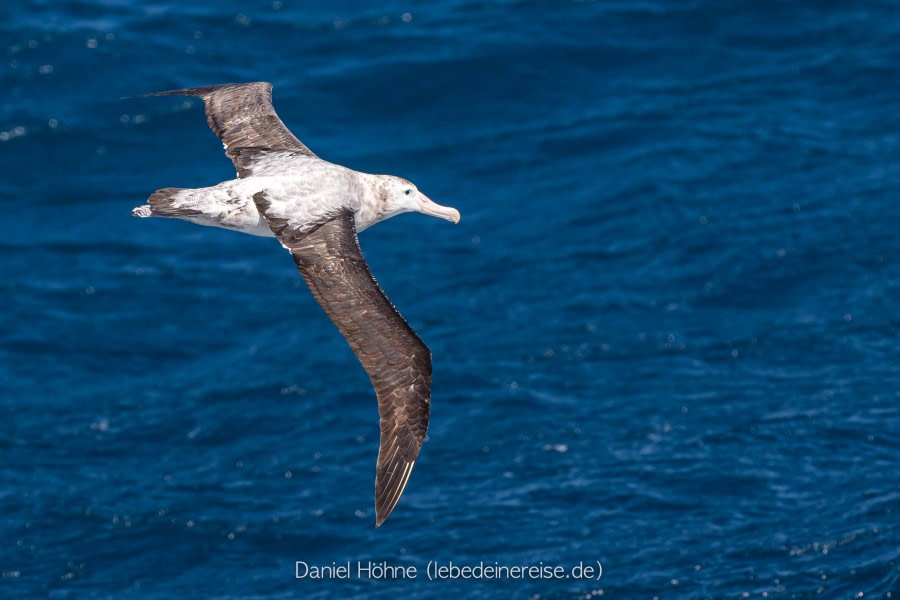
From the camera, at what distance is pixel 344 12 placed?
1050 inches

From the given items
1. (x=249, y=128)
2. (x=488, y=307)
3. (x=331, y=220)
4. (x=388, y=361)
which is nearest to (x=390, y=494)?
(x=388, y=361)

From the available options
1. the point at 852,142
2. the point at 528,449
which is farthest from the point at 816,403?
the point at 852,142

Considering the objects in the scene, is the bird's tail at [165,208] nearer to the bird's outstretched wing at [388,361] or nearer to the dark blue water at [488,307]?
the bird's outstretched wing at [388,361]

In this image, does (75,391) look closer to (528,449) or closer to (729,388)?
(528,449)

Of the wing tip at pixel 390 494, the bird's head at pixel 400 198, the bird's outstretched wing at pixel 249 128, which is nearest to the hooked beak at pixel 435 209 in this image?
the bird's head at pixel 400 198

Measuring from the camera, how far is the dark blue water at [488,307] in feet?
62.7

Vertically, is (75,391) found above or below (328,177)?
below

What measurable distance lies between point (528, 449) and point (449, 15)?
9.81m

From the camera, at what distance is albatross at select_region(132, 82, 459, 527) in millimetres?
12500

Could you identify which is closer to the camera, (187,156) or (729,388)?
(729,388)

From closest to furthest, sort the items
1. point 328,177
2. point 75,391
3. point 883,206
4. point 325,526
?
point 328,177
point 325,526
point 75,391
point 883,206

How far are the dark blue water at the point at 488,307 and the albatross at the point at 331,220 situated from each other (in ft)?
19.2

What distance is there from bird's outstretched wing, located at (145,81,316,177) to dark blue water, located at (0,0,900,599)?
603cm

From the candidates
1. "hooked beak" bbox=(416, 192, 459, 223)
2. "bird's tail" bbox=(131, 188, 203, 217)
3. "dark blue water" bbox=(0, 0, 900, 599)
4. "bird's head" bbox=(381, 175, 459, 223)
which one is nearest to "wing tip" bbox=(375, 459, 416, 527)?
"bird's tail" bbox=(131, 188, 203, 217)
